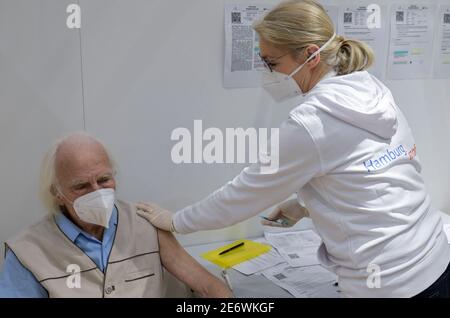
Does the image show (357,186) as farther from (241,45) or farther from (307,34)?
(241,45)

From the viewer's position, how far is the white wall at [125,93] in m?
1.85

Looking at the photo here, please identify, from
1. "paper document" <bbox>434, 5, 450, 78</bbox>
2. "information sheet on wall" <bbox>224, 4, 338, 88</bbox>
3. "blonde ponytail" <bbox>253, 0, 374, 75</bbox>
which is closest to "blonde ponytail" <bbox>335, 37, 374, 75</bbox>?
"blonde ponytail" <bbox>253, 0, 374, 75</bbox>

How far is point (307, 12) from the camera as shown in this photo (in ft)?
4.79

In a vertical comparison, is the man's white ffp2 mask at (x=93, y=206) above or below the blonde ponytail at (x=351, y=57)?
below

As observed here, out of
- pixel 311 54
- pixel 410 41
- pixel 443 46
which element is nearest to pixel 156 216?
pixel 311 54

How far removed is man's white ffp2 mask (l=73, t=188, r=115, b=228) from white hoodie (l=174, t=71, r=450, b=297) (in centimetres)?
46

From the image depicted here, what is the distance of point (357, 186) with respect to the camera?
4.48 feet

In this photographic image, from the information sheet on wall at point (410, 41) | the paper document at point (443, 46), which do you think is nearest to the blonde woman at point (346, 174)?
the information sheet on wall at point (410, 41)

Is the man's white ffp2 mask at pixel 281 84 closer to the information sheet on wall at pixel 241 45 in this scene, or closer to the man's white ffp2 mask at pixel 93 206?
the information sheet on wall at pixel 241 45

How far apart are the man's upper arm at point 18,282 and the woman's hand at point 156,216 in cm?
43

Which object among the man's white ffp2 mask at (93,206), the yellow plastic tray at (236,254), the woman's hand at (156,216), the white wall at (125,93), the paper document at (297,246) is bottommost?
the paper document at (297,246)

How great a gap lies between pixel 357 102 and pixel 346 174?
21 cm

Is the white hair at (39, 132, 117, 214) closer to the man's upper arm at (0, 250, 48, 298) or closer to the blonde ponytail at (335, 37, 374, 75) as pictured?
the man's upper arm at (0, 250, 48, 298)
